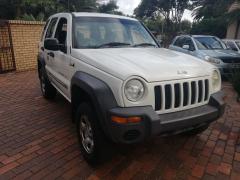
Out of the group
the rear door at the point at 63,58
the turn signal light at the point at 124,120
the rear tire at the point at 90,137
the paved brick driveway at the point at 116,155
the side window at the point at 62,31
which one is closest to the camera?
the turn signal light at the point at 124,120

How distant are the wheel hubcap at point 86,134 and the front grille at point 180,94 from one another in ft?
3.05

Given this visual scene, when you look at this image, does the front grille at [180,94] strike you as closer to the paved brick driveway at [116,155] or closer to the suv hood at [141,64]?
the suv hood at [141,64]

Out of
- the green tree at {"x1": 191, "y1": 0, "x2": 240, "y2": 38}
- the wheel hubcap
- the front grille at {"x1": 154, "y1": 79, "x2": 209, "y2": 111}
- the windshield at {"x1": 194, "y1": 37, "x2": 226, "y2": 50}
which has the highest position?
the green tree at {"x1": 191, "y1": 0, "x2": 240, "y2": 38}

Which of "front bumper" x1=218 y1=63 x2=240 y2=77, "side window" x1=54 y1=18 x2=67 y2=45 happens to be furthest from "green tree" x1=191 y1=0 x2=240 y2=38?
"side window" x1=54 y1=18 x2=67 y2=45

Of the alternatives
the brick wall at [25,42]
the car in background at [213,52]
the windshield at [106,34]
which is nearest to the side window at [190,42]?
the car in background at [213,52]

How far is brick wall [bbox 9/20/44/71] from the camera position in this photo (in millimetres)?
8477

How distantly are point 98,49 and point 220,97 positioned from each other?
1.74m

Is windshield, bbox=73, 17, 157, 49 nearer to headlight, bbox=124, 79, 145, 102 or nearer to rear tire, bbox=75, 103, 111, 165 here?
rear tire, bbox=75, 103, 111, 165

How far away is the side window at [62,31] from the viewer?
147 inches

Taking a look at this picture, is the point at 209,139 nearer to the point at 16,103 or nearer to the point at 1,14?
the point at 16,103

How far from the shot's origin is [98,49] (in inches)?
126

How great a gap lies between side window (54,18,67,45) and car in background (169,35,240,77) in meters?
5.12

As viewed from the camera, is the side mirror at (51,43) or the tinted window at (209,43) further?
the tinted window at (209,43)

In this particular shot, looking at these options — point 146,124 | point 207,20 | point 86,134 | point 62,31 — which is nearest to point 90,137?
point 86,134
